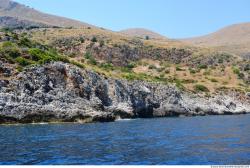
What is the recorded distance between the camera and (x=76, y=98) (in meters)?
69.8

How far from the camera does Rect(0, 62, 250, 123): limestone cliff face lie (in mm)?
63438

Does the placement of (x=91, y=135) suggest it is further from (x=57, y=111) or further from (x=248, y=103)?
(x=248, y=103)

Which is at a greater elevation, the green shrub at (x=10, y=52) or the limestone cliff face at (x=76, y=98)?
the green shrub at (x=10, y=52)

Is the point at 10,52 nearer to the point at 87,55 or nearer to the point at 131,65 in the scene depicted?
the point at 87,55

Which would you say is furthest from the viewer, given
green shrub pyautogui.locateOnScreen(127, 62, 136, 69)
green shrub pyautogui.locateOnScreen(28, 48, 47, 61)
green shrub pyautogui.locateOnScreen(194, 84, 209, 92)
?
green shrub pyautogui.locateOnScreen(127, 62, 136, 69)

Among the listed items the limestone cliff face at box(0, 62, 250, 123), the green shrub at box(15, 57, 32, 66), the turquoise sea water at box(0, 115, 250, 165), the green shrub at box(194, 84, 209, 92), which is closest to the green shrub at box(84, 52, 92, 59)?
the green shrub at box(194, 84, 209, 92)

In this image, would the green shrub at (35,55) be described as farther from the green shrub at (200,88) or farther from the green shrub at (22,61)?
the green shrub at (200,88)

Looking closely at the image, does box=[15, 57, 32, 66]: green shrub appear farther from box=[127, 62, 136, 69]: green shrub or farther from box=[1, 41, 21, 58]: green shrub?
box=[127, 62, 136, 69]: green shrub

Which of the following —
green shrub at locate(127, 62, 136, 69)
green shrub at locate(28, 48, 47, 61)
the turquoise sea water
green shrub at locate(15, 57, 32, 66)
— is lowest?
the turquoise sea water

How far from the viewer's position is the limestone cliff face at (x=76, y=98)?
208 feet

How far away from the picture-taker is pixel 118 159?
93.7ft

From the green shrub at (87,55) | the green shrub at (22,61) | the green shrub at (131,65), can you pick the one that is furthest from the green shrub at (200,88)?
the green shrub at (22,61)

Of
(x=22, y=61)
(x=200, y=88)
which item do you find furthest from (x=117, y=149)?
(x=200, y=88)

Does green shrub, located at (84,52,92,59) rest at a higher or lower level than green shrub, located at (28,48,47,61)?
lower
